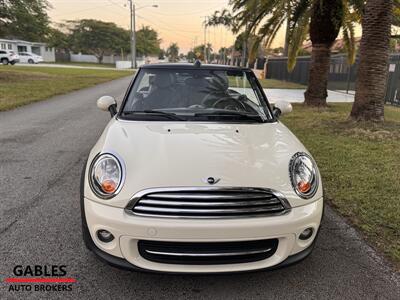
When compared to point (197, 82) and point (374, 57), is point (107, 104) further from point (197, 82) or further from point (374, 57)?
point (374, 57)

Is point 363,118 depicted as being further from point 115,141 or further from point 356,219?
point 115,141

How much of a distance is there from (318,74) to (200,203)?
10.7 m

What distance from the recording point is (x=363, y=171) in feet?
16.7

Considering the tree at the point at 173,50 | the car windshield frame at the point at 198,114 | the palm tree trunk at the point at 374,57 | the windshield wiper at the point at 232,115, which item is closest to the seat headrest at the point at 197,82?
the car windshield frame at the point at 198,114

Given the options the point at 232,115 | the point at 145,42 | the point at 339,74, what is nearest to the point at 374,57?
the point at 232,115

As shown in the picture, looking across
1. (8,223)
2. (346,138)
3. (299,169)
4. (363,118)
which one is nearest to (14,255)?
(8,223)

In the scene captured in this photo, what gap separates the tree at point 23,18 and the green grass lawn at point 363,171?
17.0 metres

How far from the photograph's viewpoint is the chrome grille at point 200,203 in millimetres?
2256

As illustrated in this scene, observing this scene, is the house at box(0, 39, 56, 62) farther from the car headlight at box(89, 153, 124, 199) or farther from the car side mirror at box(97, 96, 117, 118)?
the car headlight at box(89, 153, 124, 199)

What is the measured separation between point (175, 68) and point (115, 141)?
1459mm

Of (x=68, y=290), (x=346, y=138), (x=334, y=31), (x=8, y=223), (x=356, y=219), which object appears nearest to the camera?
(x=68, y=290)

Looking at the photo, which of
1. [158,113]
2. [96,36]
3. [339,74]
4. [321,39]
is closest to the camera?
[158,113]

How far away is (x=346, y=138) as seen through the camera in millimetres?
7082

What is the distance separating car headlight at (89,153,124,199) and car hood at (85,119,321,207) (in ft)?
0.16
